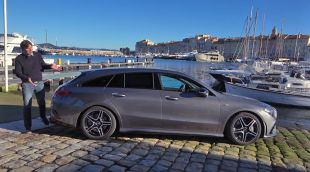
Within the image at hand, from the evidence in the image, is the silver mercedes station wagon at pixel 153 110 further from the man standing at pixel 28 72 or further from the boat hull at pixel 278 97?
the boat hull at pixel 278 97

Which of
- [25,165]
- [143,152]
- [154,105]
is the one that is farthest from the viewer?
[154,105]

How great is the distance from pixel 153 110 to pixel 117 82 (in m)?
0.94

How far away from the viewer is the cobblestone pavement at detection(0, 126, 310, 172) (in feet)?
17.7

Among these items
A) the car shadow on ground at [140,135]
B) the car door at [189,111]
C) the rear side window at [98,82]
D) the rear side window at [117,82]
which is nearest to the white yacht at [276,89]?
the car shadow on ground at [140,135]

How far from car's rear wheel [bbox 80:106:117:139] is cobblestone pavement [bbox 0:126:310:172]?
18 cm

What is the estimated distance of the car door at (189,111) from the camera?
23.2 ft

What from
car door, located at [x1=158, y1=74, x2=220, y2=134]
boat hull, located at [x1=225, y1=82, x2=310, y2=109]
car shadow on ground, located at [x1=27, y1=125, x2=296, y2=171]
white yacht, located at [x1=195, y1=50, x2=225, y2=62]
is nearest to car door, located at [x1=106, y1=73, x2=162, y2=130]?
car door, located at [x1=158, y1=74, x2=220, y2=134]

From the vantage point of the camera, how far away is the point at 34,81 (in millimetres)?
7461

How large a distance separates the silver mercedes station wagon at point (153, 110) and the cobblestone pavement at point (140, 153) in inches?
10.8

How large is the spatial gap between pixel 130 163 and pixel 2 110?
5.55 m

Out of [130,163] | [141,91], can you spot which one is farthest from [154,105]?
[130,163]

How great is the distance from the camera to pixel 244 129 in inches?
285

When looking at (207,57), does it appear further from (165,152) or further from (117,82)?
(165,152)

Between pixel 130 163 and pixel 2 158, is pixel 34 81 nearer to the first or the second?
pixel 2 158
